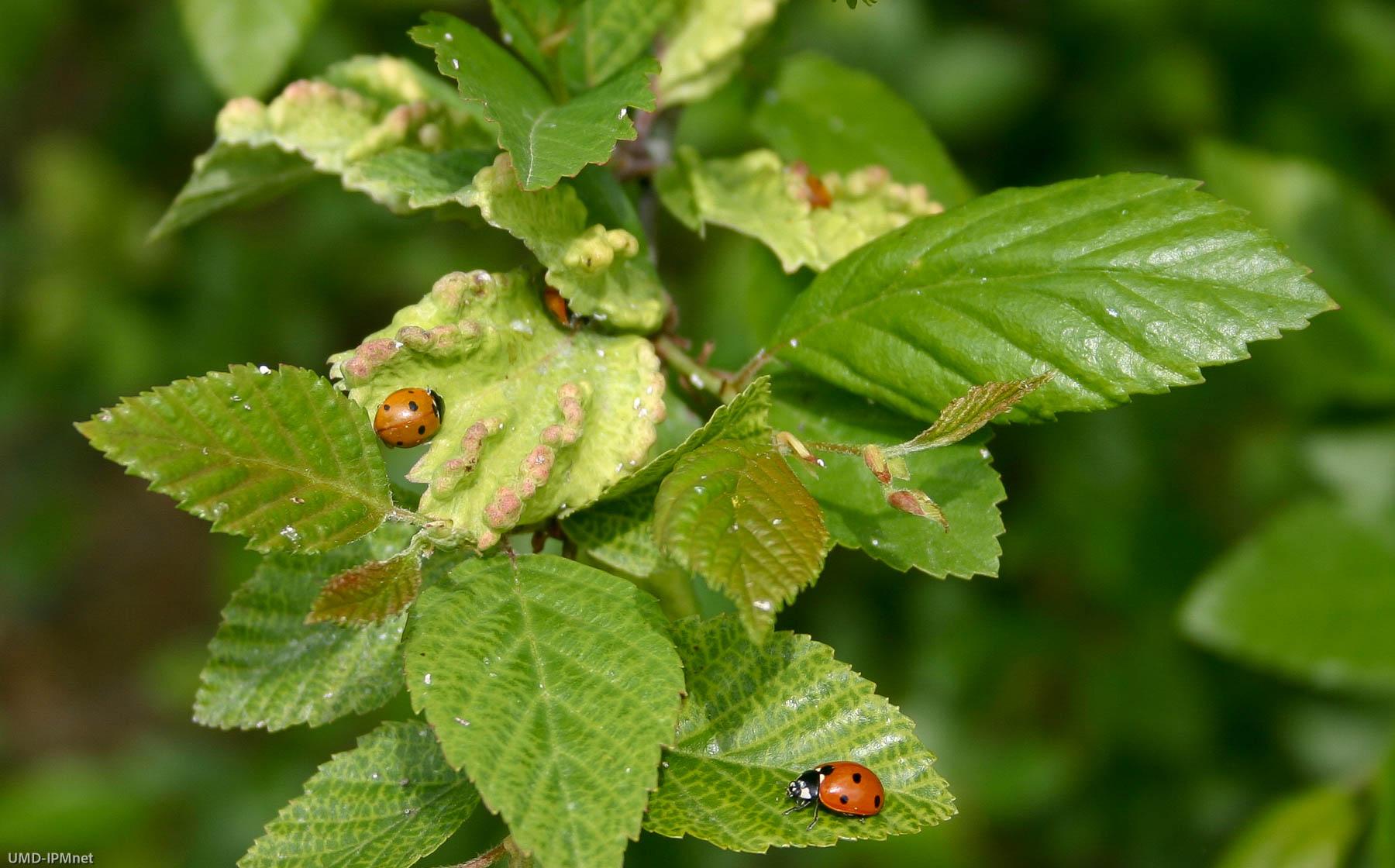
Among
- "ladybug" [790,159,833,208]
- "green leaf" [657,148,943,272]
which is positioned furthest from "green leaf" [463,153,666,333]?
"ladybug" [790,159,833,208]

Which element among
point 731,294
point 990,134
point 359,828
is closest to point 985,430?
point 359,828

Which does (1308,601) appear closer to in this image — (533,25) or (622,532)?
(622,532)

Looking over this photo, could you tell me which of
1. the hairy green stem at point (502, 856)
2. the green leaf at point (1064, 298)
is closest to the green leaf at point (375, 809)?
the hairy green stem at point (502, 856)

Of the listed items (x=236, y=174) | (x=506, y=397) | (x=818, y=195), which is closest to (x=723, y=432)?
(x=506, y=397)

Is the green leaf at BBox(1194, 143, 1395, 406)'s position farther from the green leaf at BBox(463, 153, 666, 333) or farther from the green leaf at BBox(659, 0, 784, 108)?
the green leaf at BBox(463, 153, 666, 333)

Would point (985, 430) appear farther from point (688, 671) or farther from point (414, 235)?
point (414, 235)
